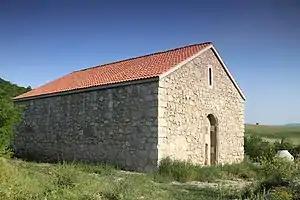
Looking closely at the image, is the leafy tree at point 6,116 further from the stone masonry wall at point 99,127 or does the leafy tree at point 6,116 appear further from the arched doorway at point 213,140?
the arched doorway at point 213,140

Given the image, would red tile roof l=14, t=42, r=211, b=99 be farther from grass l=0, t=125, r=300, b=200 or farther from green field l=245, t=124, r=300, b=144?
green field l=245, t=124, r=300, b=144

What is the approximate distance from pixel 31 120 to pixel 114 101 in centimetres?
834

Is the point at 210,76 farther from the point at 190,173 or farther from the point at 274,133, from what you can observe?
the point at 274,133

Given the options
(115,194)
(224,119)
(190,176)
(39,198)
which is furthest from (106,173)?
(224,119)

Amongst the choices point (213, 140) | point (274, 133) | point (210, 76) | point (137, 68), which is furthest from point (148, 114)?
point (274, 133)

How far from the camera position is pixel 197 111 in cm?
1727

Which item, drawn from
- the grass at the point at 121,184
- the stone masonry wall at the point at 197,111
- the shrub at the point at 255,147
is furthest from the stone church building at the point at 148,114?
the shrub at the point at 255,147

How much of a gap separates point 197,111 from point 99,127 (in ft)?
15.8

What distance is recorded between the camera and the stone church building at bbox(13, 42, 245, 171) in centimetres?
1538

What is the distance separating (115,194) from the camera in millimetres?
8477

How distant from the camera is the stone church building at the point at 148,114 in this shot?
15.4 metres

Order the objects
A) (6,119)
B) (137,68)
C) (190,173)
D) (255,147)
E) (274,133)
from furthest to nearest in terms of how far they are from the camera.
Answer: (274,133) → (255,147) → (137,68) → (190,173) → (6,119)

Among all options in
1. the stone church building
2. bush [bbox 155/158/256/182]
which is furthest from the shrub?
bush [bbox 155/158/256/182]

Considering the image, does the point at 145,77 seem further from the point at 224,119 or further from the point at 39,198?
the point at 39,198
